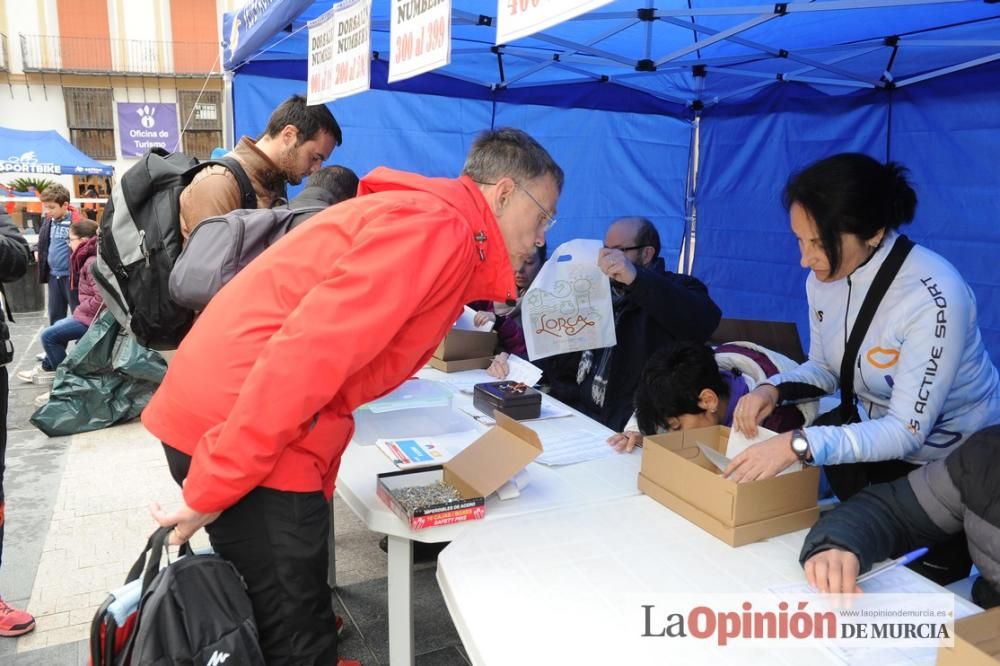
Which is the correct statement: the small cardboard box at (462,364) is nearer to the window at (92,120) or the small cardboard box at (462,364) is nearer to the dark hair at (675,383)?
the dark hair at (675,383)

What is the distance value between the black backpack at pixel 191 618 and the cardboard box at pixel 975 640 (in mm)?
1044

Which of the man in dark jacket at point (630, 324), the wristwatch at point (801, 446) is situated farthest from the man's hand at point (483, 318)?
the wristwatch at point (801, 446)

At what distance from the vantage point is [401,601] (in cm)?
147

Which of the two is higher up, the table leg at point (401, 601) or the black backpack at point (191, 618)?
the black backpack at point (191, 618)

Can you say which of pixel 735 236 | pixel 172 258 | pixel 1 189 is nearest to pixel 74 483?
pixel 172 258

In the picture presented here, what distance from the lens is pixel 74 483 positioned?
3715 millimetres

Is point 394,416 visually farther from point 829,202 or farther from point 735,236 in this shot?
point 735,236

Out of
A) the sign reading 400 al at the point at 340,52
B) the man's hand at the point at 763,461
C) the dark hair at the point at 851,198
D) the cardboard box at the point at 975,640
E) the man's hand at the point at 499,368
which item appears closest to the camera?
the cardboard box at the point at 975,640

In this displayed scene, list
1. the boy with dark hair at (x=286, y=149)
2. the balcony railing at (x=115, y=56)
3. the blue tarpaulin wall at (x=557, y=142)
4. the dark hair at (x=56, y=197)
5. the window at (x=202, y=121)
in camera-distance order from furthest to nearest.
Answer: the window at (x=202, y=121) < the balcony railing at (x=115, y=56) < the dark hair at (x=56, y=197) < the blue tarpaulin wall at (x=557, y=142) < the boy with dark hair at (x=286, y=149)

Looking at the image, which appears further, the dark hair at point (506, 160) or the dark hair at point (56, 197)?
the dark hair at point (56, 197)

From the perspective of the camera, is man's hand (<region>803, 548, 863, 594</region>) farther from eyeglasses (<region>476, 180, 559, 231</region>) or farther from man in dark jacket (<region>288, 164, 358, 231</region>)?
man in dark jacket (<region>288, 164, 358, 231</region>)

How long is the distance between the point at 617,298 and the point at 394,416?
106 cm

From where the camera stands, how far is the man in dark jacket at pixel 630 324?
7.70ft

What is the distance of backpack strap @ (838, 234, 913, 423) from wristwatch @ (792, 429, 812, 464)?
427 mm
